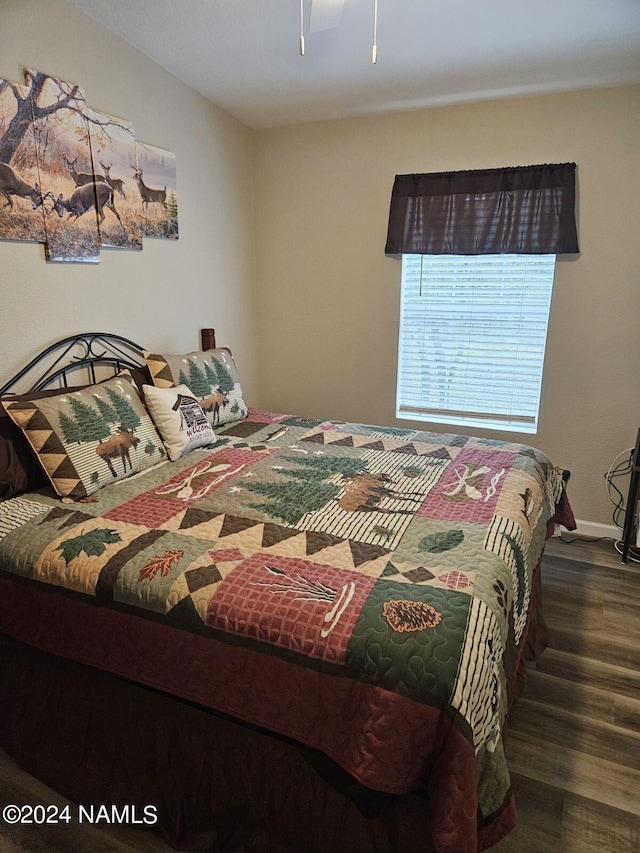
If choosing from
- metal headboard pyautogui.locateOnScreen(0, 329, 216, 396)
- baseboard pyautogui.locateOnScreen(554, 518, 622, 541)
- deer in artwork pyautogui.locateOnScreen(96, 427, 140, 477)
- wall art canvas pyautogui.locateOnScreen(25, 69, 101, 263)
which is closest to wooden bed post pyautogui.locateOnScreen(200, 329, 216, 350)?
metal headboard pyautogui.locateOnScreen(0, 329, 216, 396)

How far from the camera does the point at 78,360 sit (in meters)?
2.35

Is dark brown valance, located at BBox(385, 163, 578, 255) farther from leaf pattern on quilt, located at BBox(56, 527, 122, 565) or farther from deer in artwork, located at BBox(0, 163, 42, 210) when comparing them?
leaf pattern on quilt, located at BBox(56, 527, 122, 565)

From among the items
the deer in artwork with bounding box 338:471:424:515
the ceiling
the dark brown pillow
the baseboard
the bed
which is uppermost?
the ceiling

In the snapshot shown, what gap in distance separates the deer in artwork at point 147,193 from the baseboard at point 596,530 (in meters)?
3.02

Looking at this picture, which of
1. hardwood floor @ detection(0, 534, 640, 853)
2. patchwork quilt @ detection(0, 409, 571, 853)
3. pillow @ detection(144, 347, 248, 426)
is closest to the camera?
patchwork quilt @ detection(0, 409, 571, 853)

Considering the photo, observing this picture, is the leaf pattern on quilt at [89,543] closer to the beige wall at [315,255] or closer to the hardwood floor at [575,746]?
the hardwood floor at [575,746]

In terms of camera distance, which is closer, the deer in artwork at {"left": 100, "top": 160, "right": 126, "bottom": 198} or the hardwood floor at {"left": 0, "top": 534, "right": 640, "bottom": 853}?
the hardwood floor at {"left": 0, "top": 534, "right": 640, "bottom": 853}

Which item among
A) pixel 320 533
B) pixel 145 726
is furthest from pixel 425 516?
pixel 145 726

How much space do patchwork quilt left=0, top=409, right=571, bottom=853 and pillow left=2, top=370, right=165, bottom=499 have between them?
76 mm

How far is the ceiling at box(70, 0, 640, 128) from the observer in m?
2.03

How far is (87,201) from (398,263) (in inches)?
72.2

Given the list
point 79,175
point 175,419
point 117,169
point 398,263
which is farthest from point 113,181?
point 398,263

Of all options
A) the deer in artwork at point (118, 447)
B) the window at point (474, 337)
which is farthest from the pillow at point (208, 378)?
the window at point (474, 337)

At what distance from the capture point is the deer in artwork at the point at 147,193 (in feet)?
8.29
